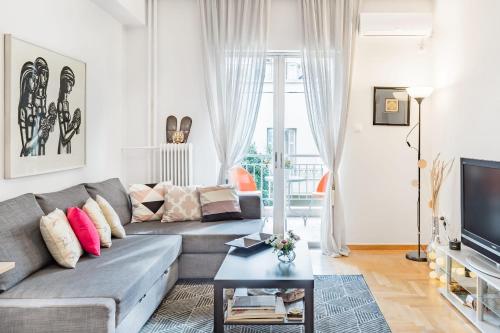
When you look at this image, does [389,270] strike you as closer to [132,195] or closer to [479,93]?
[479,93]

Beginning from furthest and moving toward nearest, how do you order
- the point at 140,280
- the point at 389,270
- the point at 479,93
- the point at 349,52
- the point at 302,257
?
the point at 349,52
the point at 389,270
the point at 479,93
the point at 302,257
the point at 140,280

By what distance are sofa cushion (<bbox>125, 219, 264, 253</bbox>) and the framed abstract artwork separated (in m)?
0.83

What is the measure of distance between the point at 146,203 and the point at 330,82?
7.65 ft

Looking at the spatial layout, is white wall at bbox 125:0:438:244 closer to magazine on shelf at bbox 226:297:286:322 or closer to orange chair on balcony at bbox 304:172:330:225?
orange chair on balcony at bbox 304:172:330:225

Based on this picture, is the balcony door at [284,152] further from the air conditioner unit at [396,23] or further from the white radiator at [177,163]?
the air conditioner unit at [396,23]

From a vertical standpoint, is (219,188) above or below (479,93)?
below

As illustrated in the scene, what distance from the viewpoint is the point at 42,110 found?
3188 millimetres

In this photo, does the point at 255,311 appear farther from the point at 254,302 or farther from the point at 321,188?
the point at 321,188

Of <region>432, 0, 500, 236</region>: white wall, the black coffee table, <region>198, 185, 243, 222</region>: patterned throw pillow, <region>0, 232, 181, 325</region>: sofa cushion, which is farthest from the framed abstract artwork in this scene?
<region>432, 0, 500, 236</region>: white wall

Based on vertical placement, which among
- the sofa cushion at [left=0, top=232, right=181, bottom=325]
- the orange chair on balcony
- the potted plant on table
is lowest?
the sofa cushion at [left=0, top=232, right=181, bottom=325]

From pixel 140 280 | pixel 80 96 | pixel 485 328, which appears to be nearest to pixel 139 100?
pixel 80 96

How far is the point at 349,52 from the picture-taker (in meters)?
4.70

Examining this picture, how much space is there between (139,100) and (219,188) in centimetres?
149

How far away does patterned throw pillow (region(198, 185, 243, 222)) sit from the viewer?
4180 millimetres
